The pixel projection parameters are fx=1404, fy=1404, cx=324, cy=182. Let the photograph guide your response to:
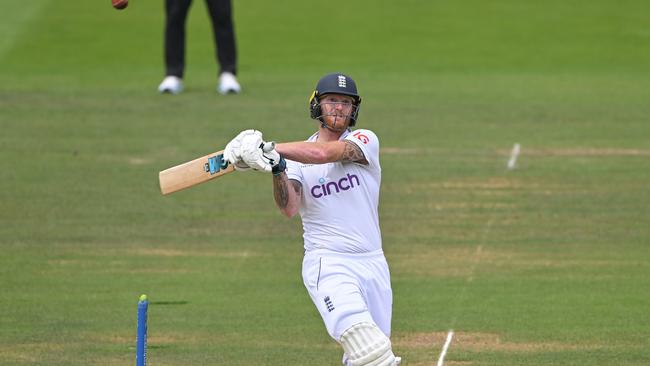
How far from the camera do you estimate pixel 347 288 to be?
838 centimetres

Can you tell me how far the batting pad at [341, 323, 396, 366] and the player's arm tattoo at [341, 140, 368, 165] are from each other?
40.7 inches

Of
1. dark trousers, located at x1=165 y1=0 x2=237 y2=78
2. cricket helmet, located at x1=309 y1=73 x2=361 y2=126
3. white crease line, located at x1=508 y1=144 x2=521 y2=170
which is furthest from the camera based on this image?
dark trousers, located at x1=165 y1=0 x2=237 y2=78

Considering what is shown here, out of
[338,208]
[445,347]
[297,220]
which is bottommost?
[445,347]

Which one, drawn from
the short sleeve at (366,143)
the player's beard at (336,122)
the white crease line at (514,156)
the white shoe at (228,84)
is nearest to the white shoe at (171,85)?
the white shoe at (228,84)

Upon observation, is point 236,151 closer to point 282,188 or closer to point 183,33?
point 282,188

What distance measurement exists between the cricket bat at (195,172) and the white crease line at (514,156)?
9691 millimetres

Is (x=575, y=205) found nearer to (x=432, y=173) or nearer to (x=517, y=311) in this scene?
(x=432, y=173)

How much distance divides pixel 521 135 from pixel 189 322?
843 cm

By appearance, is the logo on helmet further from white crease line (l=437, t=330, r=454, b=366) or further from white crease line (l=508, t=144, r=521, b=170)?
white crease line (l=508, t=144, r=521, b=170)

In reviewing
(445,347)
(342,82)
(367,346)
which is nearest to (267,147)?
(342,82)

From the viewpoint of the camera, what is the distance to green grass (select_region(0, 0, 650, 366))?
1166cm

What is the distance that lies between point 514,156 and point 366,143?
32.1 feet

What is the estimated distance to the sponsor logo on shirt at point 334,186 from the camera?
8.66m

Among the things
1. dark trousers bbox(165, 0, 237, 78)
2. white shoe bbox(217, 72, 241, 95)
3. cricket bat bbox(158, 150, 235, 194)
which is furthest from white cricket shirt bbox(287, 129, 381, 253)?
white shoe bbox(217, 72, 241, 95)
